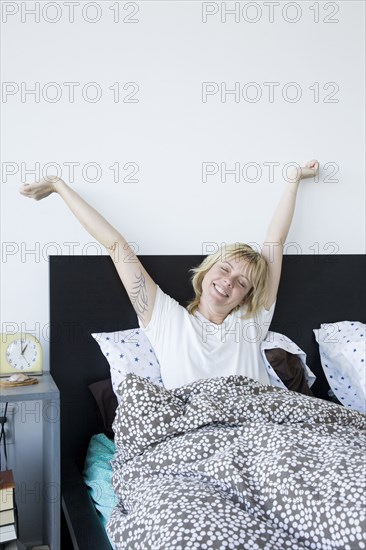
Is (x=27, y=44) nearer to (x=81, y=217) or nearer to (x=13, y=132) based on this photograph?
(x=13, y=132)

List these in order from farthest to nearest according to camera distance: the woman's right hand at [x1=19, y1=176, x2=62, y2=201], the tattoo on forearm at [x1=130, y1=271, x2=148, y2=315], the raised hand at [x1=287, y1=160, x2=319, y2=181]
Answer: the raised hand at [x1=287, y1=160, x2=319, y2=181]
the tattoo on forearm at [x1=130, y1=271, x2=148, y2=315]
the woman's right hand at [x1=19, y1=176, x2=62, y2=201]

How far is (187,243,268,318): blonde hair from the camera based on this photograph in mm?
2352

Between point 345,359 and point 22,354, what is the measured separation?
117 cm

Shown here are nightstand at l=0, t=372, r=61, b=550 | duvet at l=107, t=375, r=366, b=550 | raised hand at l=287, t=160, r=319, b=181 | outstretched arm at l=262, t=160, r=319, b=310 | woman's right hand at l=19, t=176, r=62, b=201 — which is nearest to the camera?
duvet at l=107, t=375, r=366, b=550

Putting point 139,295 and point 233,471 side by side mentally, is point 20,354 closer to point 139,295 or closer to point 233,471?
point 139,295

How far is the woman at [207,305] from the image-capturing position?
222 centimetres

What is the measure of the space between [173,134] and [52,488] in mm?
1334

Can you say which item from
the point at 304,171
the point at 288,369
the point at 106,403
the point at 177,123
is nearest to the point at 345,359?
the point at 288,369

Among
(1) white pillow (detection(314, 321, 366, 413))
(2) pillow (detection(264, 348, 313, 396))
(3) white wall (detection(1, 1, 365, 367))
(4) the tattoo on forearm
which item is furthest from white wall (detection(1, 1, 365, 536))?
(2) pillow (detection(264, 348, 313, 396))

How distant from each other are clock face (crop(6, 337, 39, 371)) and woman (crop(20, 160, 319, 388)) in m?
0.38

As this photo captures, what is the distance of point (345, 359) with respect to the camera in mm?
2420

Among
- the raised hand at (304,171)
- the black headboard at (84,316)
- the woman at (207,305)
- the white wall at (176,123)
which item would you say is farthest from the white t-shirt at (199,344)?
the raised hand at (304,171)

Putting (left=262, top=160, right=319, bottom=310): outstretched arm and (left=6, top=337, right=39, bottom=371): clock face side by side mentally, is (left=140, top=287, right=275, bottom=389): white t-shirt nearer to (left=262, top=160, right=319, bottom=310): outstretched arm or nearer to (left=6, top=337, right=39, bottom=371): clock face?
(left=262, top=160, right=319, bottom=310): outstretched arm

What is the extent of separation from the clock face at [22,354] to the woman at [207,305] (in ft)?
1.26
